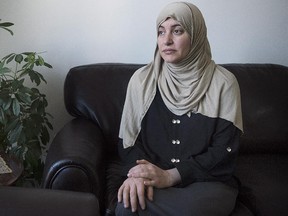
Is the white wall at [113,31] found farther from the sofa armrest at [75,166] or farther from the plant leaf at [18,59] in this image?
the sofa armrest at [75,166]

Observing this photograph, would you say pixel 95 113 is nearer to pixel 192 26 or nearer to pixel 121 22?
pixel 121 22

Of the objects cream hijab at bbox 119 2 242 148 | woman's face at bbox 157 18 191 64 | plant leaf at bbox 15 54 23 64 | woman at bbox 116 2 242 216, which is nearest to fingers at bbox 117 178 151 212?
woman at bbox 116 2 242 216

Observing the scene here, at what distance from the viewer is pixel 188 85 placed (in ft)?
4.68

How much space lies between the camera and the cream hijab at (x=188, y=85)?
135 cm

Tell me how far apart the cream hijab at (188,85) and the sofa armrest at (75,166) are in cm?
16

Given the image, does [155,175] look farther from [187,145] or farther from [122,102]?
[122,102]

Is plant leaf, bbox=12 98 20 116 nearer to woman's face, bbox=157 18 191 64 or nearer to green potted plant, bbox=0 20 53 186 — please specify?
green potted plant, bbox=0 20 53 186

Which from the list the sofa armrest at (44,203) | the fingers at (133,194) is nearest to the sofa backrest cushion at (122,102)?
the fingers at (133,194)

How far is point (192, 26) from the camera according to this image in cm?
134

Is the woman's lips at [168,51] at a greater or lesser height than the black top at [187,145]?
greater

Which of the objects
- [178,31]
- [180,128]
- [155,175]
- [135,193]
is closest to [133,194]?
[135,193]

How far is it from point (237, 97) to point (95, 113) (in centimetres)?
76

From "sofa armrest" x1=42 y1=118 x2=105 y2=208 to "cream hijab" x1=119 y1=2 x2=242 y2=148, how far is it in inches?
6.4

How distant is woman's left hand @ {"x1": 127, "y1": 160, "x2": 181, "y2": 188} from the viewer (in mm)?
1242
